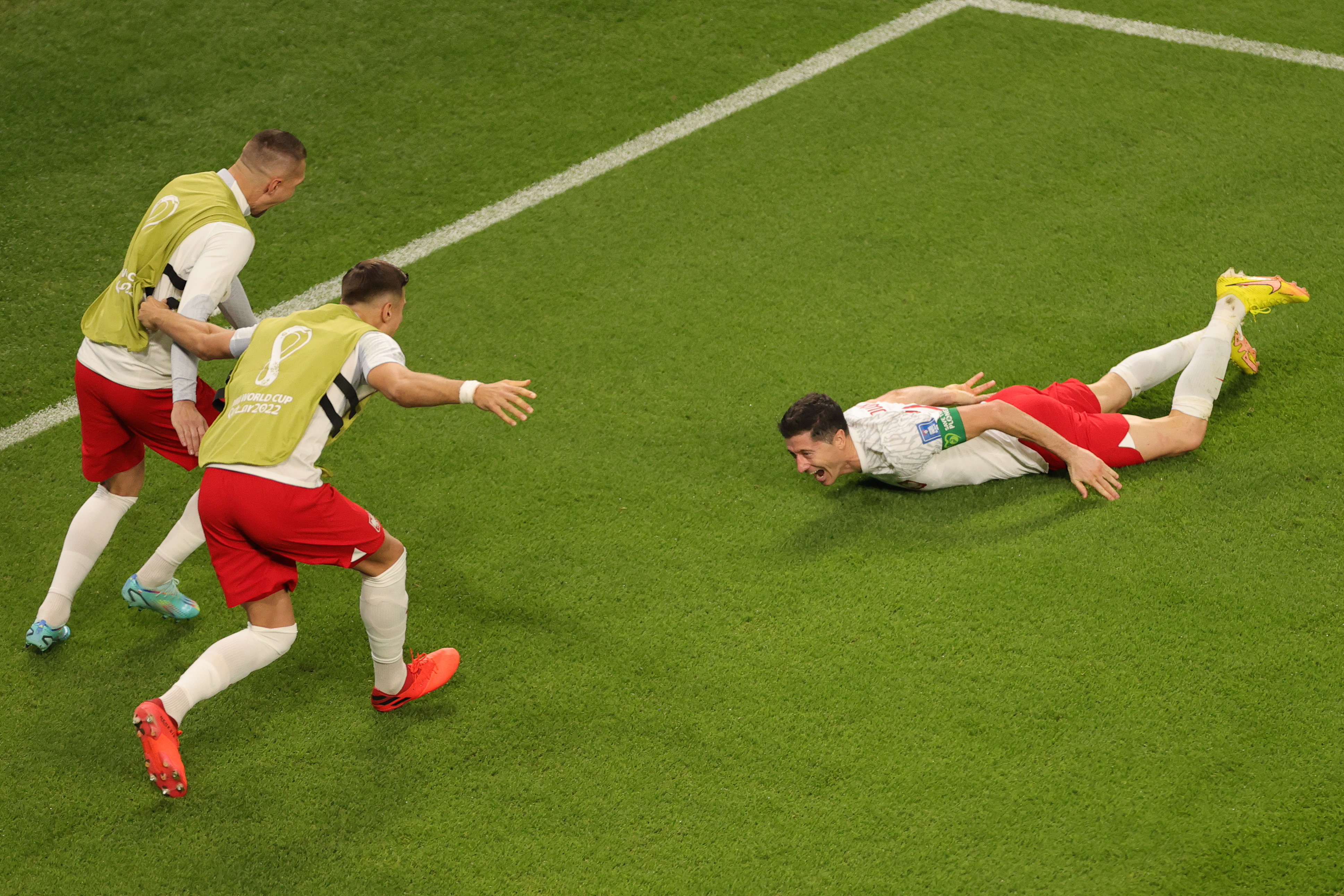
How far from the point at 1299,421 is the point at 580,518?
10.2 feet

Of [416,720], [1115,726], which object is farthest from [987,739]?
[416,720]

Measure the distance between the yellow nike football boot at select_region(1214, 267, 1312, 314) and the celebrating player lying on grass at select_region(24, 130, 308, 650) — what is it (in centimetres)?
389

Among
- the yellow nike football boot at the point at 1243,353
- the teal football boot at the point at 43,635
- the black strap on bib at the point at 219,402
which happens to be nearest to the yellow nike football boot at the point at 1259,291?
the yellow nike football boot at the point at 1243,353

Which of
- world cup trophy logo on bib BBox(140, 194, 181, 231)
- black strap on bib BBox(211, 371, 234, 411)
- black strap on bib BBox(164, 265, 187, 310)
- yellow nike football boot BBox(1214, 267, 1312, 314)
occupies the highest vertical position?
world cup trophy logo on bib BBox(140, 194, 181, 231)

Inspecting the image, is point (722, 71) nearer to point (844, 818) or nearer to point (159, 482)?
point (159, 482)

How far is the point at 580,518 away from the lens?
451cm

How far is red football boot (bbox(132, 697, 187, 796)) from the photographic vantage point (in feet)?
10.8

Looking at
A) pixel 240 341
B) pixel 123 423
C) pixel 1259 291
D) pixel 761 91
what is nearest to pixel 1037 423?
pixel 1259 291

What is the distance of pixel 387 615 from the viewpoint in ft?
11.6

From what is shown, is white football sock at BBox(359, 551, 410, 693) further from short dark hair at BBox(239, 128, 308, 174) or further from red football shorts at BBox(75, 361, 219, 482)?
short dark hair at BBox(239, 128, 308, 174)

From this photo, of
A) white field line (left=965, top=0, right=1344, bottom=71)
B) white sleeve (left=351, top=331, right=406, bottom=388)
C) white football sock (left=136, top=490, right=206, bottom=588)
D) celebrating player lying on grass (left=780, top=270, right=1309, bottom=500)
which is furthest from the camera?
white field line (left=965, top=0, right=1344, bottom=71)

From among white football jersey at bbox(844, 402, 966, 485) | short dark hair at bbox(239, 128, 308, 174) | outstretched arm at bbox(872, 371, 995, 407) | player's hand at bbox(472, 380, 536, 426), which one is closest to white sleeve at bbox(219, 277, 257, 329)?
short dark hair at bbox(239, 128, 308, 174)

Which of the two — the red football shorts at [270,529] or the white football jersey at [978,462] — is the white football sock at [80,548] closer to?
the red football shorts at [270,529]

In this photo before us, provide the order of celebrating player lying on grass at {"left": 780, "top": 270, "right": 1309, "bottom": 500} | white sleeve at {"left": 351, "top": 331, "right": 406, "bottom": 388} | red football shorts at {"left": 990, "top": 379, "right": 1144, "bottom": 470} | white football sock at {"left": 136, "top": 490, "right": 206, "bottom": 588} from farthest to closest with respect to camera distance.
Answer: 1. red football shorts at {"left": 990, "top": 379, "right": 1144, "bottom": 470}
2. celebrating player lying on grass at {"left": 780, "top": 270, "right": 1309, "bottom": 500}
3. white football sock at {"left": 136, "top": 490, "right": 206, "bottom": 588}
4. white sleeve at {"left": 351, "top": 331, "right": 406, "bottom": 388}
